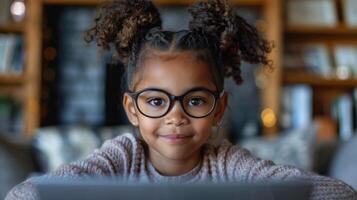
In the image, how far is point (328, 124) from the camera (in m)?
3.57

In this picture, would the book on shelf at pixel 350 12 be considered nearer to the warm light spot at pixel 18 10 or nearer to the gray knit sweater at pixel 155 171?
the warm light spot at pixel 18 10

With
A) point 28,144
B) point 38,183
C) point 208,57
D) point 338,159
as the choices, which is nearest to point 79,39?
point 28,144

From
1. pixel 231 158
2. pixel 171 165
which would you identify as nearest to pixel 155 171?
pixel 171 165

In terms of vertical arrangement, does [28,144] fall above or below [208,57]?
A: below

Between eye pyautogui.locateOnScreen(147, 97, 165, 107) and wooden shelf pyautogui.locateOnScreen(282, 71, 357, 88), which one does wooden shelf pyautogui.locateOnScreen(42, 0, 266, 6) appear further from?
eye pyautogui.locateOnScreen(147, 97, 165, 107)

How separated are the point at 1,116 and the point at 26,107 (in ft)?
0.61

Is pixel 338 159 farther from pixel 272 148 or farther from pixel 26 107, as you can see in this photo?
pixel 26 107

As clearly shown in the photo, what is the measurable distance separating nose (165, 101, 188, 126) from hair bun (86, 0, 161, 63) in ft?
0.74

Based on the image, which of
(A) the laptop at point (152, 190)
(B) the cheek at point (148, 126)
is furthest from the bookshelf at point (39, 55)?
(A) the laptop at point (152, 190)

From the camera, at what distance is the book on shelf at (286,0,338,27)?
358 cm

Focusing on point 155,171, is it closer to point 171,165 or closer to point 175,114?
point 171,165

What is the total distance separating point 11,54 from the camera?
3568 mm

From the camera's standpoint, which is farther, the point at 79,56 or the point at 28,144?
the point at 79,56

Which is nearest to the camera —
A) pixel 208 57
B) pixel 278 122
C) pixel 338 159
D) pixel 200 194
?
pixel 200 194
